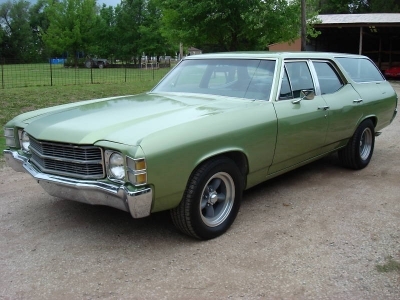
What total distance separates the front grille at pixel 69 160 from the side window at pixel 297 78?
2.14 metres

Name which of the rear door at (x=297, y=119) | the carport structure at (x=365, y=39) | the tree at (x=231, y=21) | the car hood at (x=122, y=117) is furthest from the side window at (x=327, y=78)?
the carport structure at (x=365, y=39)

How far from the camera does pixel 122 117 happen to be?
3.74 metres

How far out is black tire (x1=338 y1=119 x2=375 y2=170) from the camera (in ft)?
19.0

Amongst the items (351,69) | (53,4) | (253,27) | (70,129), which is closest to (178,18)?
(253,27)

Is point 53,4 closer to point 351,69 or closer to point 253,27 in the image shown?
point 253,27

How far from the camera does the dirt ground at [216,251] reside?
297 centimetres

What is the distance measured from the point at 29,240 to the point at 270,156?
2351mm

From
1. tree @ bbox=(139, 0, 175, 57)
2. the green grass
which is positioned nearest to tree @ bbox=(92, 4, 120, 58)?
tree @ bbox=(139, 0, 175, 57)

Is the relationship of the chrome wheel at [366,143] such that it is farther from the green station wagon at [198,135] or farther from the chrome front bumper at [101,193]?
the chrome front bumper at [101,193]

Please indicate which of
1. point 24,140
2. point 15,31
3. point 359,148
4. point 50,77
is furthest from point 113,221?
point 15,31

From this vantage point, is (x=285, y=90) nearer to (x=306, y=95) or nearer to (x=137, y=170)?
(x=306, y=95)

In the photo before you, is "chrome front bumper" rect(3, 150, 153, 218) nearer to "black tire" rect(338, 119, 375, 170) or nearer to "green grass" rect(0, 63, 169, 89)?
"black tire" rect(338, 119, 375, 170)

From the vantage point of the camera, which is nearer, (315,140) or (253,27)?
(315,140)

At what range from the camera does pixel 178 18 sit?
1623 cm
